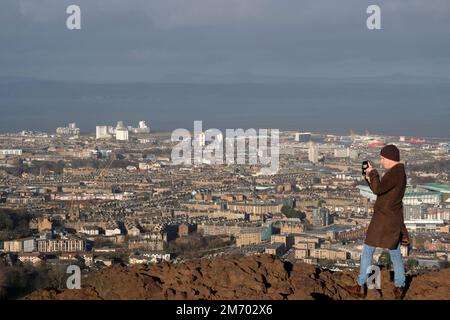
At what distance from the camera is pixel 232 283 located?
245 inches

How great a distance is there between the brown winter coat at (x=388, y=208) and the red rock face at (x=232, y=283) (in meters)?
0.36

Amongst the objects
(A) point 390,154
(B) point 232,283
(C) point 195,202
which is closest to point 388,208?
(A) point 390,154

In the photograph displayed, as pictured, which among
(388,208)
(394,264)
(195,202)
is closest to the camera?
(388,208)

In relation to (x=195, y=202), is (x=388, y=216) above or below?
above

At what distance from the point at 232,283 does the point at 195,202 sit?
24.5m

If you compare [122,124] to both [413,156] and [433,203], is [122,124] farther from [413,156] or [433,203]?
[433,203]

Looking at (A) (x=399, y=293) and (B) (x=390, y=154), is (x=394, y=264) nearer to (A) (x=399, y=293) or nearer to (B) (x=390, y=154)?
(A) (x=399, y=293)

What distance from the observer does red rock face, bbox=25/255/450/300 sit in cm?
603

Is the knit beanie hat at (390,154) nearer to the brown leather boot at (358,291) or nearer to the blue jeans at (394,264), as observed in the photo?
the blue jeans at (394,264)

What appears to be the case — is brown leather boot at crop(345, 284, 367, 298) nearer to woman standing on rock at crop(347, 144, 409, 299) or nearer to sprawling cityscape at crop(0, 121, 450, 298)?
woman standing on rock at crop(347, 144, 409, 299)

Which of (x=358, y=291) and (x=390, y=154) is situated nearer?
(x=390, y=154)

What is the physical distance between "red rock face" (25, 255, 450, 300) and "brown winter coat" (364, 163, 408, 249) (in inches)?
14.3

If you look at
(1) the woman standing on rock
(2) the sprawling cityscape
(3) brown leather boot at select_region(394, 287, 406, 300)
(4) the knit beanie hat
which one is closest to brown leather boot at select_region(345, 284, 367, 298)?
(1) the woman standing on rock

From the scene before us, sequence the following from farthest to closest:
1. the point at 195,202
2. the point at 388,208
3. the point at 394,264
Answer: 1. the point at 195,202
2. the point at 394,264
3. the point at 388,208
